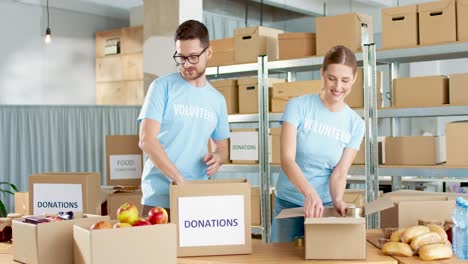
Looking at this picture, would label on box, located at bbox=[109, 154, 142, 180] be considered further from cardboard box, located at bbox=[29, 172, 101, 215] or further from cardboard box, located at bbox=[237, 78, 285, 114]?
cardboard box, located at bbox=[237, 78, 285, 114]

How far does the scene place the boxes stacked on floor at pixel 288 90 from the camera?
15.0 ft

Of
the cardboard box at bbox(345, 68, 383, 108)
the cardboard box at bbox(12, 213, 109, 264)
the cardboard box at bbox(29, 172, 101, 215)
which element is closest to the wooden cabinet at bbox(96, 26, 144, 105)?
the cardboard box at bbox(345, 68, 383, 108)

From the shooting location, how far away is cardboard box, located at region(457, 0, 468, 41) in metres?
4.04

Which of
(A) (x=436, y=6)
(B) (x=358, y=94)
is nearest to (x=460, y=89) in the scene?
(A) (x=436, y=6)

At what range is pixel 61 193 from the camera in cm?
274

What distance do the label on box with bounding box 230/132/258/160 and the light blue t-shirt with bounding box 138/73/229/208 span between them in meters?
2.35

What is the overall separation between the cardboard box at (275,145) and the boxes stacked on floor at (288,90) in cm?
15

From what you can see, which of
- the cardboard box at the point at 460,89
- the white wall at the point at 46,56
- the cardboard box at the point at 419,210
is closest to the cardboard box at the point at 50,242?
the cardboard box at the point at 419,210

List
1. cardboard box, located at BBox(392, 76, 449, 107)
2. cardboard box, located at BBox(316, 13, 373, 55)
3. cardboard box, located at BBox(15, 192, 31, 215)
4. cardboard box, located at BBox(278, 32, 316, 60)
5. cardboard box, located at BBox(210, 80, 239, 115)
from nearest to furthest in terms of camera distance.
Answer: cardboard box, located at BBox(15, 192, 31, 215)
cardboard box, located at BBox(392, 76, 449, 107)
cardboard box, located at BBox(316, 13, 373, 55)
cardboard box, located at BBox(278, 32, 316, 60)
cardboard box, located at BBox(210, 80, 239, 115)

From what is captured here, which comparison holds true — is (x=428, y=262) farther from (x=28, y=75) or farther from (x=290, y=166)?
(x=28, y=75)

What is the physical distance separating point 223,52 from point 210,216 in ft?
10.1

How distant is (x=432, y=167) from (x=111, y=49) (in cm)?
601

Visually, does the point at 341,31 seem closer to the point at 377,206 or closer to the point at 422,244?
the point at 377,206

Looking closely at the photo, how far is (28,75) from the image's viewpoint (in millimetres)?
8641
